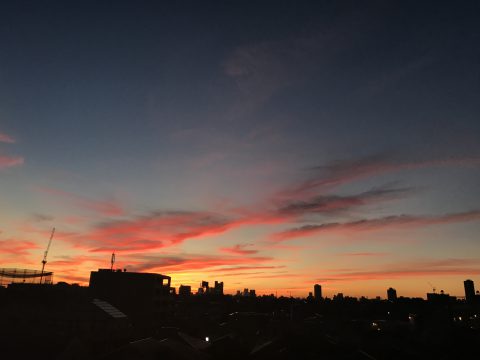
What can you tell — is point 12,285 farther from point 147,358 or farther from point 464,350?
point 464,350

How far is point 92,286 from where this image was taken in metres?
100

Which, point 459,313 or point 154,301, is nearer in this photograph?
point 154,301

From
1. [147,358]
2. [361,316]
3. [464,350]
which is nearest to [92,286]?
[147,358]

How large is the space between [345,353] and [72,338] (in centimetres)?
4052

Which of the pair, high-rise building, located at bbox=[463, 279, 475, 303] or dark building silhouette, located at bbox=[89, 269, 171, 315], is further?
high-rise building, located at bbox=[463, 279, 475, 303]

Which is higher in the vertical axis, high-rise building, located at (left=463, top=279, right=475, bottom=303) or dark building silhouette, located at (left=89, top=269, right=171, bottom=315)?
high-rise building, located at (left=463, top=279, right=475, bottom=303)

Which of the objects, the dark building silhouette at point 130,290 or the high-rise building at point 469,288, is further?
the high-rise building at point 469,288

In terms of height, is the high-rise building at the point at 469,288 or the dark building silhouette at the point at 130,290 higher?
the high-rise building at the point at 469,288

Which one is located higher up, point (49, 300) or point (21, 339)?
point (49, 300)

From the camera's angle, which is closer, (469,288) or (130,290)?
(130,290)

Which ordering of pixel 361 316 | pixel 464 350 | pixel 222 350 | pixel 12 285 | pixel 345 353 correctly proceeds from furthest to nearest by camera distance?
1. pixel 361 316
2. pixel 12 285
3. pixel 464 350
4. pixel 345 353
5. pixel 222 350

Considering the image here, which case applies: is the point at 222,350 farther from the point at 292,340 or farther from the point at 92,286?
the point at 92,286

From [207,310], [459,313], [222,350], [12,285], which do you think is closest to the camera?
[222,350]

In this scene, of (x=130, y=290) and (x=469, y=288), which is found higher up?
(x=469, y=288)
